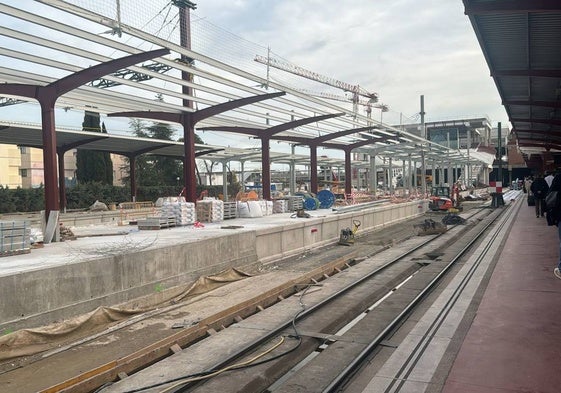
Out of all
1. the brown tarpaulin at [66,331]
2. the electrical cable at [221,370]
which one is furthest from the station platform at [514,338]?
the brown tarpaulin at [66,331]

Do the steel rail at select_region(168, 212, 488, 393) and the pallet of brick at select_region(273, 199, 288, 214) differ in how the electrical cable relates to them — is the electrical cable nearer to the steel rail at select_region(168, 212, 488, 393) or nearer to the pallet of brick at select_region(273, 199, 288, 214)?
the steel rail at select_region(168, 212, 488, 393)

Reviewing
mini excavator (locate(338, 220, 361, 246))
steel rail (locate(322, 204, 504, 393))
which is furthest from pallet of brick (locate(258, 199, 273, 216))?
steel rail (locate(322, 204, 504, 393))

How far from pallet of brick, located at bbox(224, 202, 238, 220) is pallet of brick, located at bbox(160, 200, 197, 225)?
3252 millimetres

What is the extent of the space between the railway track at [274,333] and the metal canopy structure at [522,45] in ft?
19.9

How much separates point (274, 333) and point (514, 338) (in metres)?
3.58

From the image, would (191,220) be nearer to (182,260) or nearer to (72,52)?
(182,260)

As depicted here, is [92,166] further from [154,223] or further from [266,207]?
[154,223]

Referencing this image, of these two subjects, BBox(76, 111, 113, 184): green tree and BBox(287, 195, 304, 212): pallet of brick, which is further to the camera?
BBox(76, 111, 113, 184): green tree

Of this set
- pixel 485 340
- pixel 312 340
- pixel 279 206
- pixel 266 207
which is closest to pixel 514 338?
pixel 485 340

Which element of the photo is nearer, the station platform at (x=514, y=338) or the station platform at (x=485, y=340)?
the station platform at (x=514, y=338)

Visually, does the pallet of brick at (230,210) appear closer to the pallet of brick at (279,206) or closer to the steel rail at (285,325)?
the pallet of brick at (279,206)

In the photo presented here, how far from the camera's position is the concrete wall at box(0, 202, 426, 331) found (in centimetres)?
827

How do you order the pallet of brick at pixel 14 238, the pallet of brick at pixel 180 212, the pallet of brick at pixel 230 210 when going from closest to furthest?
the pallet of brick at pixel 14 238
the pallet of brick at pixel 180 212
the pallet of brick at pixel 230 210

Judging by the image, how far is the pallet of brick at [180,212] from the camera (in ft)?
60.0
